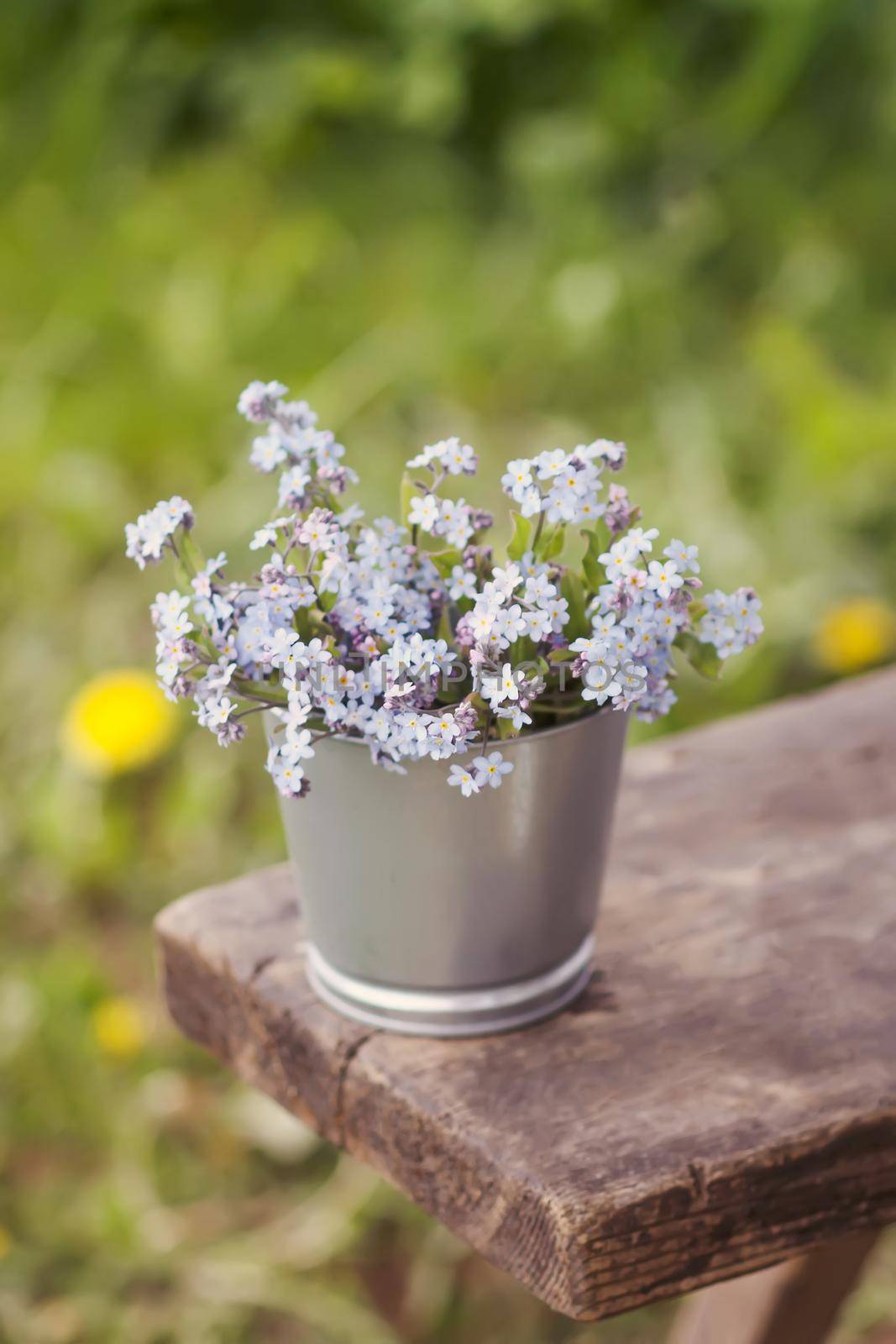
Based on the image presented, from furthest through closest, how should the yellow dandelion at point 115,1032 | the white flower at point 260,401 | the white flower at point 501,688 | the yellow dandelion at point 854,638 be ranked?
the yellow dandelion at point 854,638, the yellow dandelion at point 115,1032, the white flower at point 260,401, the white flower at point 501,688

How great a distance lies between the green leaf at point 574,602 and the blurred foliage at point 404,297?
1090mm

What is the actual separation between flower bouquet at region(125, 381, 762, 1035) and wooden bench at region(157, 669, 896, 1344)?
5 centimetres

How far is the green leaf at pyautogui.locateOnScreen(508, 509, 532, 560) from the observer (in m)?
0.72

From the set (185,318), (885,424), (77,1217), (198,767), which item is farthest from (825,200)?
(77,1217)

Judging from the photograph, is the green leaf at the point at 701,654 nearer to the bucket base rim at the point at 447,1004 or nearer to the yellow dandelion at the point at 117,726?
the bucket base rim at the point at 447,1004

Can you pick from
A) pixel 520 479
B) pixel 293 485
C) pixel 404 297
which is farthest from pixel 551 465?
pixel 404 297

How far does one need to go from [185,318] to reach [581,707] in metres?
1.87

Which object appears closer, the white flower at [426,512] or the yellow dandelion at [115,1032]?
the white flower at [426,512]

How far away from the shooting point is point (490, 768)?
681 mm

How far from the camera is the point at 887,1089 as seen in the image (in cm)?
75

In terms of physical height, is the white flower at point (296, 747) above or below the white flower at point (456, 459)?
below

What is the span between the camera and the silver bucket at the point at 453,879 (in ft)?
2.37

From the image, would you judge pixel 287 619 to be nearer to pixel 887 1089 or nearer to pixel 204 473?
pixel 887 1089

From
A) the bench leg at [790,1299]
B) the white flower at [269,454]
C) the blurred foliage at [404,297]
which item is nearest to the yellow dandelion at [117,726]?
the blurred foliage at [404,297]
